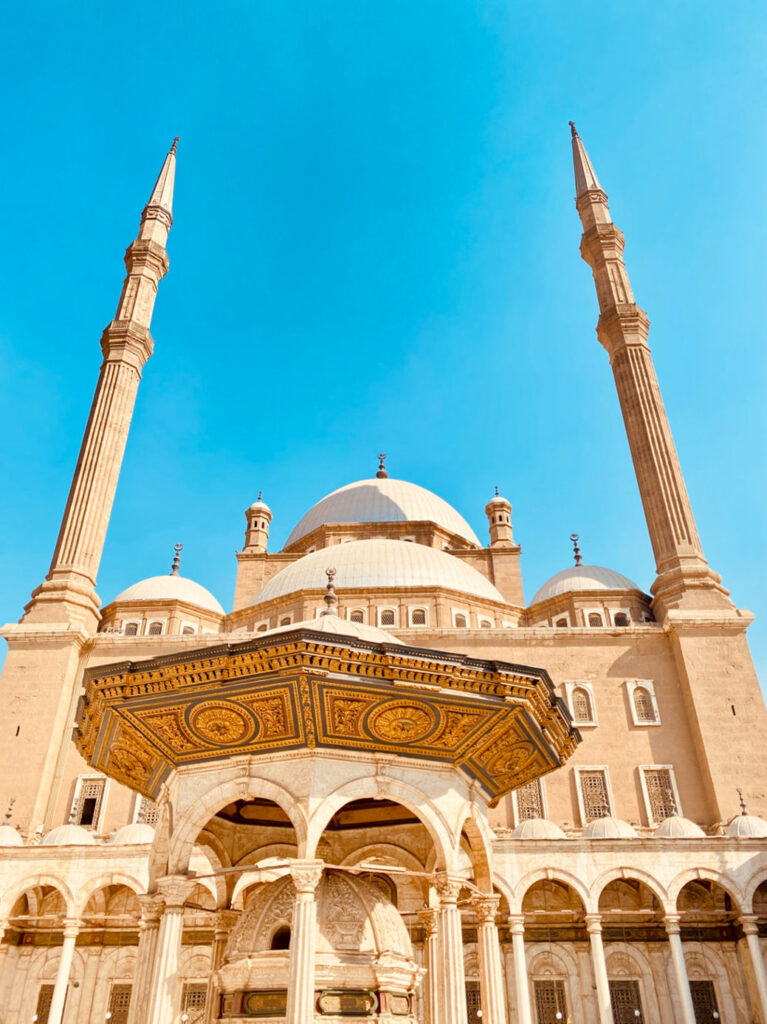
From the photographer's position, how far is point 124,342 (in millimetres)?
25547

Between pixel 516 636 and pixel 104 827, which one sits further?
pixel 516 636

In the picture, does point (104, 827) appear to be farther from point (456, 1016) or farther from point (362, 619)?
point (456, 1016)

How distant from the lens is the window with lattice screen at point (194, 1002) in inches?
594

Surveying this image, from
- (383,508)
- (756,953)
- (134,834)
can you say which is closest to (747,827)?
(756,953)

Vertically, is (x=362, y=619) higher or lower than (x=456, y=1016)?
higher

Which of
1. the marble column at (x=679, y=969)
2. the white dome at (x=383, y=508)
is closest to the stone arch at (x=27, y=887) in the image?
the marble column at (x=679, y=969)

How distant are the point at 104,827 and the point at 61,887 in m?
2.70

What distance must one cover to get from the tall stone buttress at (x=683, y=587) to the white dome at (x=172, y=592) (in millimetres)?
14466

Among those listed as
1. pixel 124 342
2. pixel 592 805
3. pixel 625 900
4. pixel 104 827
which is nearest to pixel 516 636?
pixel 592 805

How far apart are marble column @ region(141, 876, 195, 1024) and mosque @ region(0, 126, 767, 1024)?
2 centimetres

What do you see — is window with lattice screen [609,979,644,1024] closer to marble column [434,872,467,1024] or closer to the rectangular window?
the rectangular window

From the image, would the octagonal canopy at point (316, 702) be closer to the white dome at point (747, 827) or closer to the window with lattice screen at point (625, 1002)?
the white dome at point (747, 827)

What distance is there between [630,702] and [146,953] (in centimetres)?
1384

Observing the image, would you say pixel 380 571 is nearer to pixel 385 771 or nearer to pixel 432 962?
pixel 432 962
